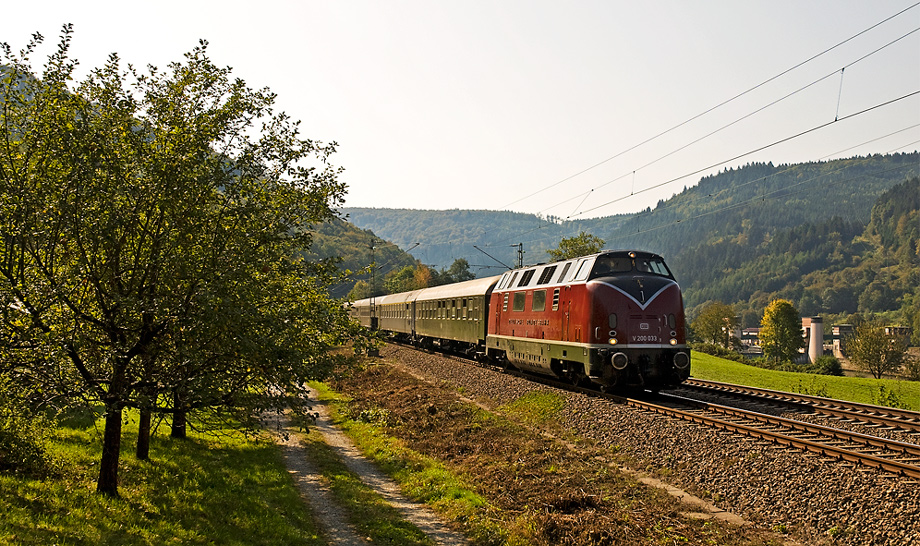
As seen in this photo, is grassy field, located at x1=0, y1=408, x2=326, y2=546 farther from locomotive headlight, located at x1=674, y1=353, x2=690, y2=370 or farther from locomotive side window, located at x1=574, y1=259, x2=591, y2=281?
locomotive headlight, located at x1=674, y1=353, x2=690, y2=370

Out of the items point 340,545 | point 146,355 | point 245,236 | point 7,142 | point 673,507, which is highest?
point 7,142

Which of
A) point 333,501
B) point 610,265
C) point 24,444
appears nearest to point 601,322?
point 610,265

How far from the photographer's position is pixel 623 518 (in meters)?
10.0

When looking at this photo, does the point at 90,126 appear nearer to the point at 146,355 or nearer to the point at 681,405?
the point at 146,355

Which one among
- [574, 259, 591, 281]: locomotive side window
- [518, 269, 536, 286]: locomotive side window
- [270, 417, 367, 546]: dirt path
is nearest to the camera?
[270, 417, 367, 546]: dirt path

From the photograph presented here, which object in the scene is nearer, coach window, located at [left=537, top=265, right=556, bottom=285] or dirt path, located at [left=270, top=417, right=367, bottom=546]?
dirt path, located at [left=270, top=417, right=367, bottom=546]

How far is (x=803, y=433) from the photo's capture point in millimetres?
13867

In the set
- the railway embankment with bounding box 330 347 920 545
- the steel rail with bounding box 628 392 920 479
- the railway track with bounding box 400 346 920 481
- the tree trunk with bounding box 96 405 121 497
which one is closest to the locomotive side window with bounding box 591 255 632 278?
the railway track with bounding box 400 346 920 481

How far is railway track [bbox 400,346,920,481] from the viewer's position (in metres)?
11.0

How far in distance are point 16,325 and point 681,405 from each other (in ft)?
50.4

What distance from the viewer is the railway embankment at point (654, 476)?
944 centimetres

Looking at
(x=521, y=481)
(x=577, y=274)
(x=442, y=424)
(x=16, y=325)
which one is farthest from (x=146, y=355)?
(x=577, y=274)

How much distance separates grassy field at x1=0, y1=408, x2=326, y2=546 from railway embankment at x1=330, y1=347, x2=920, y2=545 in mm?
3914

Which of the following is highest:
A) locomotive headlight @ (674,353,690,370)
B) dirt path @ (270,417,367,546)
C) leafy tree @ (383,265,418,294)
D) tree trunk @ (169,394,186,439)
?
leafy tree @ (383,265,418,294)
